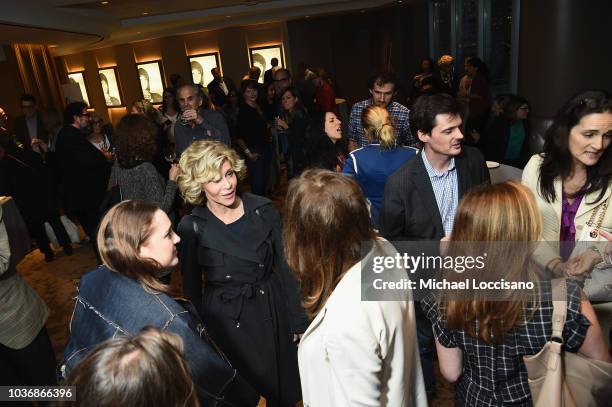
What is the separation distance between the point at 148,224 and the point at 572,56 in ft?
17.6

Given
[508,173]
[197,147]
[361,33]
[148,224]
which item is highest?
[361,33]

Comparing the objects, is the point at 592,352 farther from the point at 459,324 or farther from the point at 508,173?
the point at 508,173

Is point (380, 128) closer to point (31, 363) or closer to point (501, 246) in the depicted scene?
point (501, 246)

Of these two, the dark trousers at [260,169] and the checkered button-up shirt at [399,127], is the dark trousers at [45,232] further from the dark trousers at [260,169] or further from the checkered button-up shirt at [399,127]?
the checkered button-up shirt at [399,127]

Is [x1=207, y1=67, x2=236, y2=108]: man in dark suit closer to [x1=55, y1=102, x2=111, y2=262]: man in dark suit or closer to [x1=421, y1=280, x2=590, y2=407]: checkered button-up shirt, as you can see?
[x1=55, y1=102, x2=111, y2=262]: man in dark suit

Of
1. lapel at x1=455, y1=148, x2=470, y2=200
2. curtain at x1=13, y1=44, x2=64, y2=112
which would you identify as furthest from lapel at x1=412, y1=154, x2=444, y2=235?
curtain at x1=13, y1=44, x2=64, y2=112

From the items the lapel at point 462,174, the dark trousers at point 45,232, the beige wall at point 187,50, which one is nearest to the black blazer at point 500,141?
the lapel at point 462,174

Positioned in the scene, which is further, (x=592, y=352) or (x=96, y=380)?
(x=592, y=352)

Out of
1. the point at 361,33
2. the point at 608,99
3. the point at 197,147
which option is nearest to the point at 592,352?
the point at 608,99

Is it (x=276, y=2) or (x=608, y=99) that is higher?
(x=276, y=2)

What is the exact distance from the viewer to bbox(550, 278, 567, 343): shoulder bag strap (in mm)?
1189

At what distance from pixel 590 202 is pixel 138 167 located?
2843 millimetres

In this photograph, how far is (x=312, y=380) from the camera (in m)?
1.39

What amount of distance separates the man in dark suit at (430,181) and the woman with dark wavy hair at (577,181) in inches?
15.2
